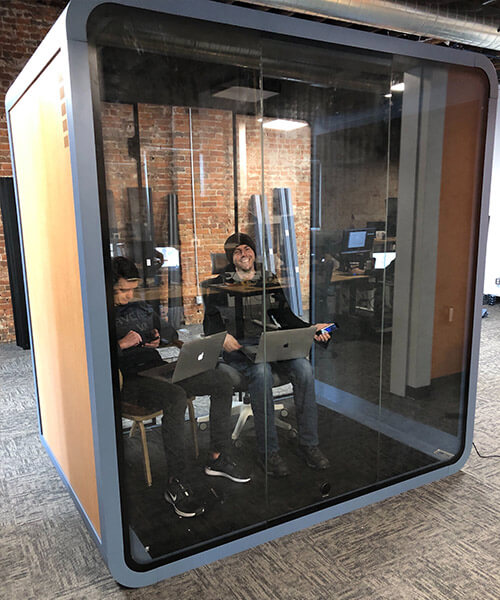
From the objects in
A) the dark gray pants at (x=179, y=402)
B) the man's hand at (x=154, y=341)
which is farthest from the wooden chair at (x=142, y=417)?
the man's hand at (x=154, y=341)

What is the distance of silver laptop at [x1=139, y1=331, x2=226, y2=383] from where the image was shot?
1935mm

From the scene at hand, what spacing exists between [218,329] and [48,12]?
513cm

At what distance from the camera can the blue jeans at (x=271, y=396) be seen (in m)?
2.17

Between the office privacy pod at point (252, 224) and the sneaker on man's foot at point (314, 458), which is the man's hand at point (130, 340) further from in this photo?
the sneaker on man's foot at point (314, 458)

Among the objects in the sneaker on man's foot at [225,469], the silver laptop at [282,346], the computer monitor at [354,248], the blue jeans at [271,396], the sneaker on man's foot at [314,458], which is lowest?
the sneaker on man's foot at [314,458]

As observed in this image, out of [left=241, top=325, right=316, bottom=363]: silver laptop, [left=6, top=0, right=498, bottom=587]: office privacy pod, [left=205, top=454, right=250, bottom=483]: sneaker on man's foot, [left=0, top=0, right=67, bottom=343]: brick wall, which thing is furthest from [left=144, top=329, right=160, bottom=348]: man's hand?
[left=0, top=0, right=67, bottom=343]: brick wall

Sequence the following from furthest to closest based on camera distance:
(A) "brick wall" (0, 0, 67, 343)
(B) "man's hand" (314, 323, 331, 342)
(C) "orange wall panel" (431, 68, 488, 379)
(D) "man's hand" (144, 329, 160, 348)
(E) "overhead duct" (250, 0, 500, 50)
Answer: (A) "brick wall" (0, 0, 67, 343) → (E) "overhead duct" (250, 0, 500, 50) → (C) "orange wall panel" (431, 68, 488, 379) → (B) "man's hand" (314, 323, 331, 342) → (D) "man's hand" (144, 329, 160, 348)

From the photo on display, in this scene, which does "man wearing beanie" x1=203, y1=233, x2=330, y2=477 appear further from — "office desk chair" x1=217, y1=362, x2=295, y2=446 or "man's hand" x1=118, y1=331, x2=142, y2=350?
"man's hand" x1=118, y1=331, x2=142, y2=350

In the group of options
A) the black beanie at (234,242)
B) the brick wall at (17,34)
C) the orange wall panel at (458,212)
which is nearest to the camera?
the black beanie at (234,242)

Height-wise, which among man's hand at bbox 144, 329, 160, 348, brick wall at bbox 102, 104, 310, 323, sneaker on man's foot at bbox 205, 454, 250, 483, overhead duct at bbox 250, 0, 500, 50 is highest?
overhead duct at bbox 250, 0, 500, 50

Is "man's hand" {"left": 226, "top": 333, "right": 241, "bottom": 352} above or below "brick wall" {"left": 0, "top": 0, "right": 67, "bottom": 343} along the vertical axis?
below

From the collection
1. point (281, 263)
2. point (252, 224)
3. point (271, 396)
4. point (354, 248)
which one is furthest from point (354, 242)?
point (271, 396)

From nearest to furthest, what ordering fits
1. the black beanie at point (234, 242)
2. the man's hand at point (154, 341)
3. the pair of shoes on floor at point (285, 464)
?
the man's hand at point (154, 341) → the black beanie at point (234, 242) → the pair of shoes on floor at point (285, 464)

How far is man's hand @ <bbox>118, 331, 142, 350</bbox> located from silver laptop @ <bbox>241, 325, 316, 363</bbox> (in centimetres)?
47
